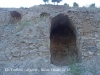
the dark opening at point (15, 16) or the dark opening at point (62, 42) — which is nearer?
the dark opening at point (62, 42)

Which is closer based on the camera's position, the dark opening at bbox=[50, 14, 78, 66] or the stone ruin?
the stone ruin

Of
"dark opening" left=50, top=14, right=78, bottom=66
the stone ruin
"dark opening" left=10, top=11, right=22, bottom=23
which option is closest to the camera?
the stone ruin

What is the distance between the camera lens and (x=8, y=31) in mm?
8352

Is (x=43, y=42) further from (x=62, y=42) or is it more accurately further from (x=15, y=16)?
(x=15, y=16)

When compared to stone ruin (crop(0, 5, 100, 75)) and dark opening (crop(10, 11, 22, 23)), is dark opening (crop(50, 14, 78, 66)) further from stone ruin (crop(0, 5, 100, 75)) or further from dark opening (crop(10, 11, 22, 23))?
dark opening (crop(10, 11, 22, 23))

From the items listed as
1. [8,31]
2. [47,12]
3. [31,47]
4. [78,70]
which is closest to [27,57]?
[31,47]

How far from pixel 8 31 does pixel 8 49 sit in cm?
146

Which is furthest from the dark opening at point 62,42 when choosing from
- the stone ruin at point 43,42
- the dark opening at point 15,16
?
the dark opening at point 15,16

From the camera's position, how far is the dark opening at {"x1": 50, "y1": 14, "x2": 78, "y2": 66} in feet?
28.9

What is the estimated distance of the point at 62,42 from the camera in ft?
31.3

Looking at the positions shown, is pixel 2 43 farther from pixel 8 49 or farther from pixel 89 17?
pixel 89 17

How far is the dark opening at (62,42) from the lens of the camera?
8.80 m

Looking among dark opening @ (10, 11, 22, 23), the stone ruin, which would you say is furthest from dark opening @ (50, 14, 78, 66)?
dark opening @ (10, 11, 22, 23)

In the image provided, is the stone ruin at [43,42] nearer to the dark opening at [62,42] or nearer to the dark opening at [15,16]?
the dark opening at [62,42]
